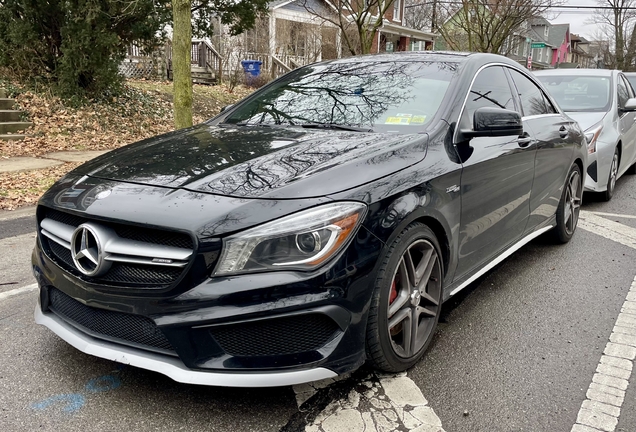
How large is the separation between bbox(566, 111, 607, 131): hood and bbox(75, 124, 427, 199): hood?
4.62 metres

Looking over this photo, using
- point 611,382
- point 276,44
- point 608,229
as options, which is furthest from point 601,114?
point 276,44

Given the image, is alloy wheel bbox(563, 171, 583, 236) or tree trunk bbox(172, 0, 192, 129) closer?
alloy wheel bbox(563, 171, 583, 236)

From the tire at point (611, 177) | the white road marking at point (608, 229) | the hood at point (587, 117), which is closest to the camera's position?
the white road marking at point (608, 229)

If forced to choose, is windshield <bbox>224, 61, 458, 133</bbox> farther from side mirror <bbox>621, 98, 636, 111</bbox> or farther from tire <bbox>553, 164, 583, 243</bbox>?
side mirror <bbox>621, 98, 636, 111</bbox>

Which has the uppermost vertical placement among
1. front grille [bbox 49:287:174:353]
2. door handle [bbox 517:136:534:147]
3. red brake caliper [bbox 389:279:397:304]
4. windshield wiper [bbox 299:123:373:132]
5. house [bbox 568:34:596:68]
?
house [bbox 568:34:596:68]

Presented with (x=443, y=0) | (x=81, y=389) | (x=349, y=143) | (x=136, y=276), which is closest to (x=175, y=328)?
(x=136, y=276)

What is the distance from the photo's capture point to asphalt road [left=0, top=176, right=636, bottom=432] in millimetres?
2320

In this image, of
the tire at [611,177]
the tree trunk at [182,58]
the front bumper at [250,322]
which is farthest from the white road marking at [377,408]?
the tree trunk at [182,58]

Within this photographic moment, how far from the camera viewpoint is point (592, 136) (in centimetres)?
627

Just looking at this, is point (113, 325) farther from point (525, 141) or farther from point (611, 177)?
point (611, 177)

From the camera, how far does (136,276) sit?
7.23ft

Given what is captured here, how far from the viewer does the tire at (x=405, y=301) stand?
239cm

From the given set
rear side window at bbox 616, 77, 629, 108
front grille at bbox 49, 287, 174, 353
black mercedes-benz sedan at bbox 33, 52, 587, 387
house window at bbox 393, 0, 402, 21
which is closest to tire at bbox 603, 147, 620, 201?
rear side window at bbox 616, 77, 629, 108

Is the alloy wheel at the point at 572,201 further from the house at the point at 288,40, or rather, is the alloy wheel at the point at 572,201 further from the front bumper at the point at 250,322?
the house at the point at 288,40
